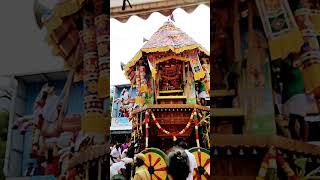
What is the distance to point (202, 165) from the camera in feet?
15.6

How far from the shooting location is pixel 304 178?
226cm

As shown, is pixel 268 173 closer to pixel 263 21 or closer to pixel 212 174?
pixel 212 174

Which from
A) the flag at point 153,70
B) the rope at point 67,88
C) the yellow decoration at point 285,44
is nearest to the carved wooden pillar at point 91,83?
the rope at point 67,88

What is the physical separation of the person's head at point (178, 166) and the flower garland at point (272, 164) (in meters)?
1.92

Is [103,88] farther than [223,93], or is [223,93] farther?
[103,88]

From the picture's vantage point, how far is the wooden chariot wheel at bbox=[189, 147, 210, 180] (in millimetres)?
4566

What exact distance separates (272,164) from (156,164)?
→ 2.65 m

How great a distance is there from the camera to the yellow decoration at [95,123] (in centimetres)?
265

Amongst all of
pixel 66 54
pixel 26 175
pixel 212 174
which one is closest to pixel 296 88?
pixel 212 174

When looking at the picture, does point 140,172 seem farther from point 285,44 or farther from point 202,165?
point 285,44

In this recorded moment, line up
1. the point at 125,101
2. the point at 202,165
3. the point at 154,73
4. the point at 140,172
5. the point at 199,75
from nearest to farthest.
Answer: the point at 140,172
the point at 202,165
the point at 199,75
the point at 154,73
the point at 125,101

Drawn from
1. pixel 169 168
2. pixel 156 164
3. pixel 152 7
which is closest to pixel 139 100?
pixel 152 7

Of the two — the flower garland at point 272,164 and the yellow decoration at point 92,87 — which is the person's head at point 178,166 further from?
the flower garland at point 272,164

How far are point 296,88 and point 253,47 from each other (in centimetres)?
33
